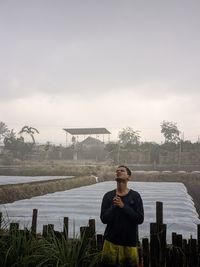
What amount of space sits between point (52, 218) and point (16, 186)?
6.06 m

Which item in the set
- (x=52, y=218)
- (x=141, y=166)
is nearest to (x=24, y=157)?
(x=141, y=166)

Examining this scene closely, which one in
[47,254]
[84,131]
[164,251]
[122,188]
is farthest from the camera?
[84,131]

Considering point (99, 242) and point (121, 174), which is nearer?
point (121, 174)

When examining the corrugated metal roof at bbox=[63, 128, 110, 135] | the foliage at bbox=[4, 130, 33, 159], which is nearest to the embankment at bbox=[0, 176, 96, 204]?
the foliage at bbox=[4, 130, 33, 159]

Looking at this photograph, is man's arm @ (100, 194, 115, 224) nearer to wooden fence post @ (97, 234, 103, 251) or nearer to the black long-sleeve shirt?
the black long-sleeve shirt

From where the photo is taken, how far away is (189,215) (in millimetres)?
8461

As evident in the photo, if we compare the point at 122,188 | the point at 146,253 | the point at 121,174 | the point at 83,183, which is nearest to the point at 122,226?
the point at 122,188

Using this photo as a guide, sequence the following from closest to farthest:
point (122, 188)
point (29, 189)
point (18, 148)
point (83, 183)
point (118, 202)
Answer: point (118, 202), point (122, 188), point (29, 189), point (83, 183), point (18, 148)

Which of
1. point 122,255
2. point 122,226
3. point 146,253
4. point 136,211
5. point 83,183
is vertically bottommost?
point 83,183

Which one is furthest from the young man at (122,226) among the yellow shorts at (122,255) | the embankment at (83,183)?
the embankment at (83,183)

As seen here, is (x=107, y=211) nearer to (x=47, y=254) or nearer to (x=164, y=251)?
(x=47, y=254)

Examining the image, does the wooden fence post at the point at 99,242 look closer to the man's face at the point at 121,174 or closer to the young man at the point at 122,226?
the young man at the point at 122,226

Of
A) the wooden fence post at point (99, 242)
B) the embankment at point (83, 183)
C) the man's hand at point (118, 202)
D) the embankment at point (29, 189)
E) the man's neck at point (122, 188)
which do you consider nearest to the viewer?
the man's hand at point (118, 202)

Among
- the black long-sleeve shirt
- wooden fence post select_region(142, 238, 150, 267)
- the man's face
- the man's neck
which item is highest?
the man's face
